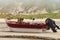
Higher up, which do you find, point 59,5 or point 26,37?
point 59,5

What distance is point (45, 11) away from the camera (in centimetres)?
6850

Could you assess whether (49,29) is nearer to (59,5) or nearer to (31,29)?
(31,29)

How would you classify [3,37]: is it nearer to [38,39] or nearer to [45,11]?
[38,39]

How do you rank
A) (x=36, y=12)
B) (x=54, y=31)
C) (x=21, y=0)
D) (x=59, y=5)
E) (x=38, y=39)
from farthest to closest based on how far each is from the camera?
1. (x=21, y=0)
2. (x=59, y=5)
3. (x=36, y=12)
4. (x=54, y=31)
5. (x=38, y=39)

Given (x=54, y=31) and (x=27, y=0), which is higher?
(x=27, y=0)

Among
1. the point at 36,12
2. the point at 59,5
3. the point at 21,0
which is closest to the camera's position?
the point at 36,12

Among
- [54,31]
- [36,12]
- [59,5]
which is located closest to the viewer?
[54,31]

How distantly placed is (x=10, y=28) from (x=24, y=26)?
1.85m

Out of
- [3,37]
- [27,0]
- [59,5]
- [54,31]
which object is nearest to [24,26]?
[54,31]

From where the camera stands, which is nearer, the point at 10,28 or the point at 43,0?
the point at 10,28

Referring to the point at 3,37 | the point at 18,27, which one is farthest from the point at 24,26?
the point at 3,37

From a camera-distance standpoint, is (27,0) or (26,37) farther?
(27,0)

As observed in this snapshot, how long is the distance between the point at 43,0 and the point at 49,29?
48715mm

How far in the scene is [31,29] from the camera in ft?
121
